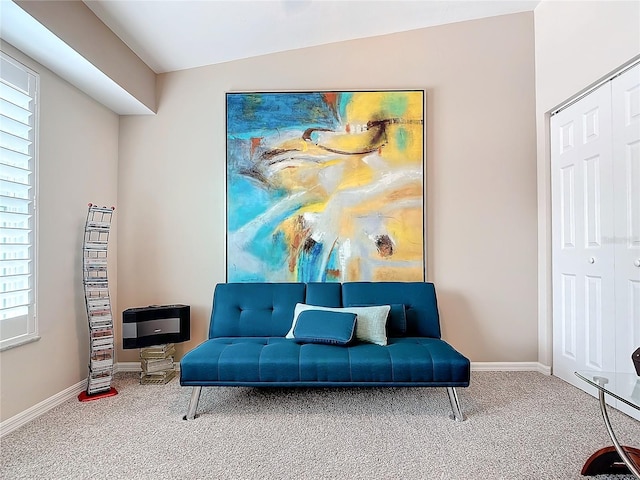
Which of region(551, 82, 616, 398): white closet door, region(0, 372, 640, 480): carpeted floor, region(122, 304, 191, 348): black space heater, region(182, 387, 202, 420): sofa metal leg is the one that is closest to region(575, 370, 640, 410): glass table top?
region(0, 372, 640, 480): carpeted floor

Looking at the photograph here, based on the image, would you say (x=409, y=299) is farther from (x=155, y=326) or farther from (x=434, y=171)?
(x=155, y=326)

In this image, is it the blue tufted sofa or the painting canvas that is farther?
the painting canvas

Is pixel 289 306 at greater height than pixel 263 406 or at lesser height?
greater

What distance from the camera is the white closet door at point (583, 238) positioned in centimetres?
259

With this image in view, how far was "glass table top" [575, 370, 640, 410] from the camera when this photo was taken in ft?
4.97

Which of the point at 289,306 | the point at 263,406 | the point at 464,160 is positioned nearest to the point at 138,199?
the point at 289,306

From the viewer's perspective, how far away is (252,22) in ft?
9.64

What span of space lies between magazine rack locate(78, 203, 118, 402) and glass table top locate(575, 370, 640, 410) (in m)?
2.91

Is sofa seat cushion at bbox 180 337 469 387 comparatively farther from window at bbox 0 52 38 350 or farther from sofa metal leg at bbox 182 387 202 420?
window at bbox 0 52 38 350

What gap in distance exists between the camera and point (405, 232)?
3.30 metres

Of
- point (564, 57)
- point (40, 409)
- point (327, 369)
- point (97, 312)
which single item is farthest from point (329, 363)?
point (564, 57)

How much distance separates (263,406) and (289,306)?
29.9 inches

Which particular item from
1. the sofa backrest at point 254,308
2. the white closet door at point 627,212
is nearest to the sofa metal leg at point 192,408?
the sofa backrest at point 254,308

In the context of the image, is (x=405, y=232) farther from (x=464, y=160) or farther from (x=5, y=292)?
(x=5, y=292)
